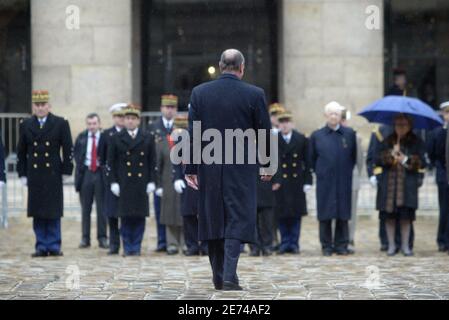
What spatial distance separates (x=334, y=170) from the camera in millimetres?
16969

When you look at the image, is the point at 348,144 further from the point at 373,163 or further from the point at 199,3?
the point at 199,3

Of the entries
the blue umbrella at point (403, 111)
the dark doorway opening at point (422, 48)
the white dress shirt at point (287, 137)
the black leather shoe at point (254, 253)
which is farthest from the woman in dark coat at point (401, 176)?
the dark doorway opening at point (422, 48)

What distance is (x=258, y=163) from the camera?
11.8 m

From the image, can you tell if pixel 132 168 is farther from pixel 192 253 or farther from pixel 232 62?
pixel 232 62

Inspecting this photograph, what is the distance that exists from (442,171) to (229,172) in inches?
259

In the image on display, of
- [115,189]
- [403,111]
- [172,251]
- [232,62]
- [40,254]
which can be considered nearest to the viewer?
[232,62]

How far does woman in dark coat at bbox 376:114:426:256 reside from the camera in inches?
648

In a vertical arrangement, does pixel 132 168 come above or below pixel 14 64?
below

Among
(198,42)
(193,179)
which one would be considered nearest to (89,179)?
(193,179)

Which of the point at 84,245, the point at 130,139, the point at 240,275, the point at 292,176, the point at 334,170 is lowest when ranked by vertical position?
the point at 84,245

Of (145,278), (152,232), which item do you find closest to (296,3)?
(152,232)

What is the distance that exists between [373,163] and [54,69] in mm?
8398

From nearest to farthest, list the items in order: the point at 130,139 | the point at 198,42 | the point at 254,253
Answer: the point at 254,253, the point at 130,139, the point at 198,42

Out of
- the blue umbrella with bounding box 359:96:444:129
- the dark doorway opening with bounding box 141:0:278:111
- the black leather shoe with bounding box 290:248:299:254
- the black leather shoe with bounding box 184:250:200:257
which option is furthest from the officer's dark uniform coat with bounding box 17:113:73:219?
the dark doorway opening with bounding box 141:0:278:111
